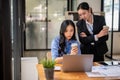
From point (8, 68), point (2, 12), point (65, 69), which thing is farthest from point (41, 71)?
point (2, 12)

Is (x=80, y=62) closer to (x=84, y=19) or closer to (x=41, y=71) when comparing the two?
(x=41, y=71)

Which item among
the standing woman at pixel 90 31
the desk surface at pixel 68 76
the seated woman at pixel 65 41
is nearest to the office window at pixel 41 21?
the standing woman at pixel 90 31

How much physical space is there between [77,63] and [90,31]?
1.46 m

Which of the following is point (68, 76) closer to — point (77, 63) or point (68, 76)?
point (68, 76)

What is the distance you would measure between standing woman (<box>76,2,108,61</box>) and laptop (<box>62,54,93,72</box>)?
4.16 feet

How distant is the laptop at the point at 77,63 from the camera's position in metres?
2.16

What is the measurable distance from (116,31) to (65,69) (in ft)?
17.6

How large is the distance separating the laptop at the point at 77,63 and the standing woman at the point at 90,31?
1269 millimetres

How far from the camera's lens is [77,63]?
221 centimetres

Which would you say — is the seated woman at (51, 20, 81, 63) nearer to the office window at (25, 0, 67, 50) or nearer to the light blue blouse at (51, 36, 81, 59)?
the light blue blouse at (51, 36, 81, 59)

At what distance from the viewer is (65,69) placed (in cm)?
225

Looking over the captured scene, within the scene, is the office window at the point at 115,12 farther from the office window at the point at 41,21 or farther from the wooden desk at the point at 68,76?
the wooden desk at the point at 68,76

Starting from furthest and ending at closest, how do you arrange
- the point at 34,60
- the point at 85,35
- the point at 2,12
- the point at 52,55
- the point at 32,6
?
1. the point at 32,6
2. the point at 34,60
3. the point at 85,35
4. the point at 52,55
5. the point at 2,12

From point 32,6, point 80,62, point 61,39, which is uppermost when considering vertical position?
point 32,6
